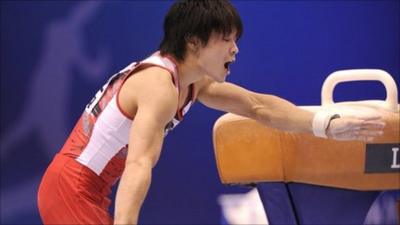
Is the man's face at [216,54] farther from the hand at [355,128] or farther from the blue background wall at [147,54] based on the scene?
the blue background wall at [147,54]

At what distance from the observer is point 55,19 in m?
3.32

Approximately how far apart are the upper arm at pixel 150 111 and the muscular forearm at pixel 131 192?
2 centimetres

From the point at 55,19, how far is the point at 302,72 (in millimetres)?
1320

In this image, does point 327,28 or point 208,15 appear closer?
point 208,15

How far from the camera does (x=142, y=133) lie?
4.93ft

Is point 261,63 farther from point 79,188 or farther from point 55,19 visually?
point 79,188

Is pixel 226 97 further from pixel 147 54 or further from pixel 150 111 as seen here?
pixel 147 54

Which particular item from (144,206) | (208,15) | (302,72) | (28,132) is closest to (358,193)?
(208,15)

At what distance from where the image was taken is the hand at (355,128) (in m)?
1.91

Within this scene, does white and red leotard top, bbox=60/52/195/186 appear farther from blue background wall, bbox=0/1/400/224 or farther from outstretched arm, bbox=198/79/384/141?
blue background wall, bbox=0/1/400/224

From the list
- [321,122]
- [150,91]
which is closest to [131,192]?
[150,91]

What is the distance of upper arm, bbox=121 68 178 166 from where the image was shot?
4.93 feet

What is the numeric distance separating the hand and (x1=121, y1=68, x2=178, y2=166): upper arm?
59cm

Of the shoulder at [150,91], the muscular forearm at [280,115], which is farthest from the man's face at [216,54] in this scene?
the muscular forearm at [280,115]
